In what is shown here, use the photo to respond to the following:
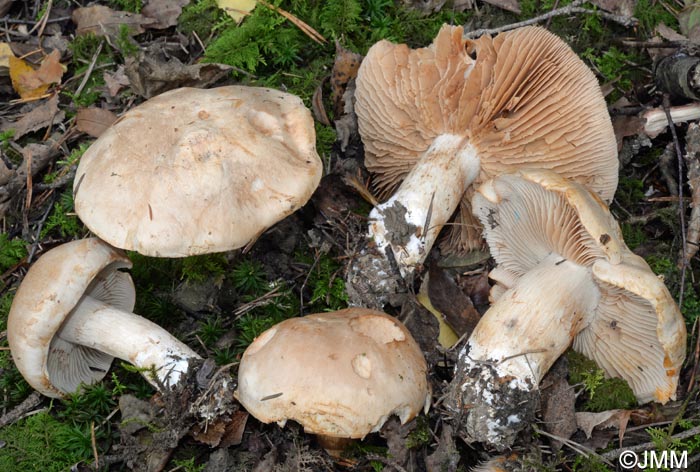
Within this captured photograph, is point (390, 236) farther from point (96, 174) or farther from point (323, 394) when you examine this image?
point (96, 174)

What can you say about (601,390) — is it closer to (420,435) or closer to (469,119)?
(420,435)

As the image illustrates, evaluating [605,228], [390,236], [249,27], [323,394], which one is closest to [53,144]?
[249,27]

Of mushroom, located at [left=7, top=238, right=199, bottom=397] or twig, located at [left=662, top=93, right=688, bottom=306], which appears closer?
mushroom, located at [left=7, top=238, right=199, bottom=397]

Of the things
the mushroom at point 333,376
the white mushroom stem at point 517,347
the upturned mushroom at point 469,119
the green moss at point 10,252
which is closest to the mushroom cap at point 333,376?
the mushroom at point 333,376

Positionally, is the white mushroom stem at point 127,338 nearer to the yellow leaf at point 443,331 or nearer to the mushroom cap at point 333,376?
the mushroom cap at point 333,376

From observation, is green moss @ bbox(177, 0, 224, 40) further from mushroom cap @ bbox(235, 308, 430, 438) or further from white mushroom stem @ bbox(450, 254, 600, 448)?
white mushroom stem @ bbox(450, 254, 600, 448)

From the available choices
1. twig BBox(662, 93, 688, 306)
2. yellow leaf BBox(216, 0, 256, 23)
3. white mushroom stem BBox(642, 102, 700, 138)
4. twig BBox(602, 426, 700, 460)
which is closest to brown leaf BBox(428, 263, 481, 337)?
twig BBox(602, 426, 700, 460)
